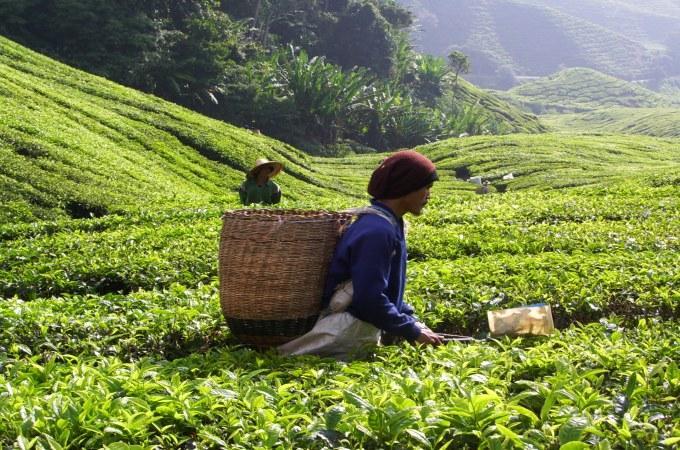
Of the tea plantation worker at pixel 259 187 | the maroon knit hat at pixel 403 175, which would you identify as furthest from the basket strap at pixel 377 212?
the tea plantation worker at pixel 259 187

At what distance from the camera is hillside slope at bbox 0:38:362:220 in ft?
58.2

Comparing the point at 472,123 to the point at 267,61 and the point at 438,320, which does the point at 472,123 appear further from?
the point at 438,320

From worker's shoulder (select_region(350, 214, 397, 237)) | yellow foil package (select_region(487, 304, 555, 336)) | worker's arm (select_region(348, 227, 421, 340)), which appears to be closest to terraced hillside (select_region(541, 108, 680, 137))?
yellow foil package (select_region(487, 304, 555, 336))

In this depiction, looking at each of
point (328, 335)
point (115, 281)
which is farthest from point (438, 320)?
point (115, 281)

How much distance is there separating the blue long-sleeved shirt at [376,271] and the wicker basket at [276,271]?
6.8 inches

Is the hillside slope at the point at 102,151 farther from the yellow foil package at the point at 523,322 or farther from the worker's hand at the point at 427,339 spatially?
the worker's hand at the point at 427,339

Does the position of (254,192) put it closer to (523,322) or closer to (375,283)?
(523,322)

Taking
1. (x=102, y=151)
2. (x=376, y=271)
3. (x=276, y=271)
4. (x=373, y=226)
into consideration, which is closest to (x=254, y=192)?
(x=276, y=271)

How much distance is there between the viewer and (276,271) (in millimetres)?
5004

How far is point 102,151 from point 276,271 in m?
18.8

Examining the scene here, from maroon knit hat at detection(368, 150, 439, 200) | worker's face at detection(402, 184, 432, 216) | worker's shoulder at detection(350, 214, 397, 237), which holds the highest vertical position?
maroon knit hat at detection(368, 150, 439, 200)

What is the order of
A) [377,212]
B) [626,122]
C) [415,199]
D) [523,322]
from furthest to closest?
[626,122] < [523,322] < [415,199] < [377,212]

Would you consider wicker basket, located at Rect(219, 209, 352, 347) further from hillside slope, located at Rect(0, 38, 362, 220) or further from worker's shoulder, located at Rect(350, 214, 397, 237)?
hillside slope, located at Rect(0, 38, 362, 220)

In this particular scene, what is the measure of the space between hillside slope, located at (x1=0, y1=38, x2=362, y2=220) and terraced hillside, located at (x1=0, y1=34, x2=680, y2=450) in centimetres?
91
